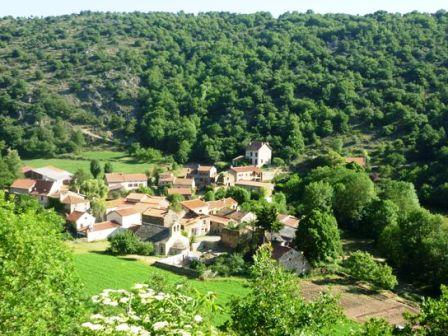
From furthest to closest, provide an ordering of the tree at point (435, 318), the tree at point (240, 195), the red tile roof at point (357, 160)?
1. the red tile roof at point (357, 160)
2. the tree at point (240, 195)
3. the tree at point (435, 318)

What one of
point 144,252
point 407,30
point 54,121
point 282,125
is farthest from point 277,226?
point 407,30

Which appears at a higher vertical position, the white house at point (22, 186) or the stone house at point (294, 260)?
the white house at point (22, 186)

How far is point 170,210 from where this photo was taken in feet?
152

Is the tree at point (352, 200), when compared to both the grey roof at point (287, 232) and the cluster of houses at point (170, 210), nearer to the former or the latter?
the cluster of houses at point (170, 210)

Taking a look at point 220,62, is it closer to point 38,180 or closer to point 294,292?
point 38,180

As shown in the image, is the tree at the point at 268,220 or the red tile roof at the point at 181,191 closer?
the tree at the point at 268,220

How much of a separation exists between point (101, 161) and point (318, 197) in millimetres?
39602

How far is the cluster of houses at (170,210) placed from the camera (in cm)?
4209

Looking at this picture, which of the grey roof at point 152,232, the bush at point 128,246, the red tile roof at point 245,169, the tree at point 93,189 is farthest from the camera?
the red tile roof at point 245,169

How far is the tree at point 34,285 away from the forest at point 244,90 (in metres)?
49.6

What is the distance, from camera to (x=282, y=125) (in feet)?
262

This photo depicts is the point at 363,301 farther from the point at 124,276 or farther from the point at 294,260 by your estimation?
the point at 124,276

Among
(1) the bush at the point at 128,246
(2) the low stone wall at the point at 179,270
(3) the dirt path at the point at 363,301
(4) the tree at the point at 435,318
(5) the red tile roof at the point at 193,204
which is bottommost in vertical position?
(3) the dirt path at the point at 363,301

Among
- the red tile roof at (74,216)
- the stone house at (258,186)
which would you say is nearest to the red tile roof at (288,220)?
the stone house at (258,186)
